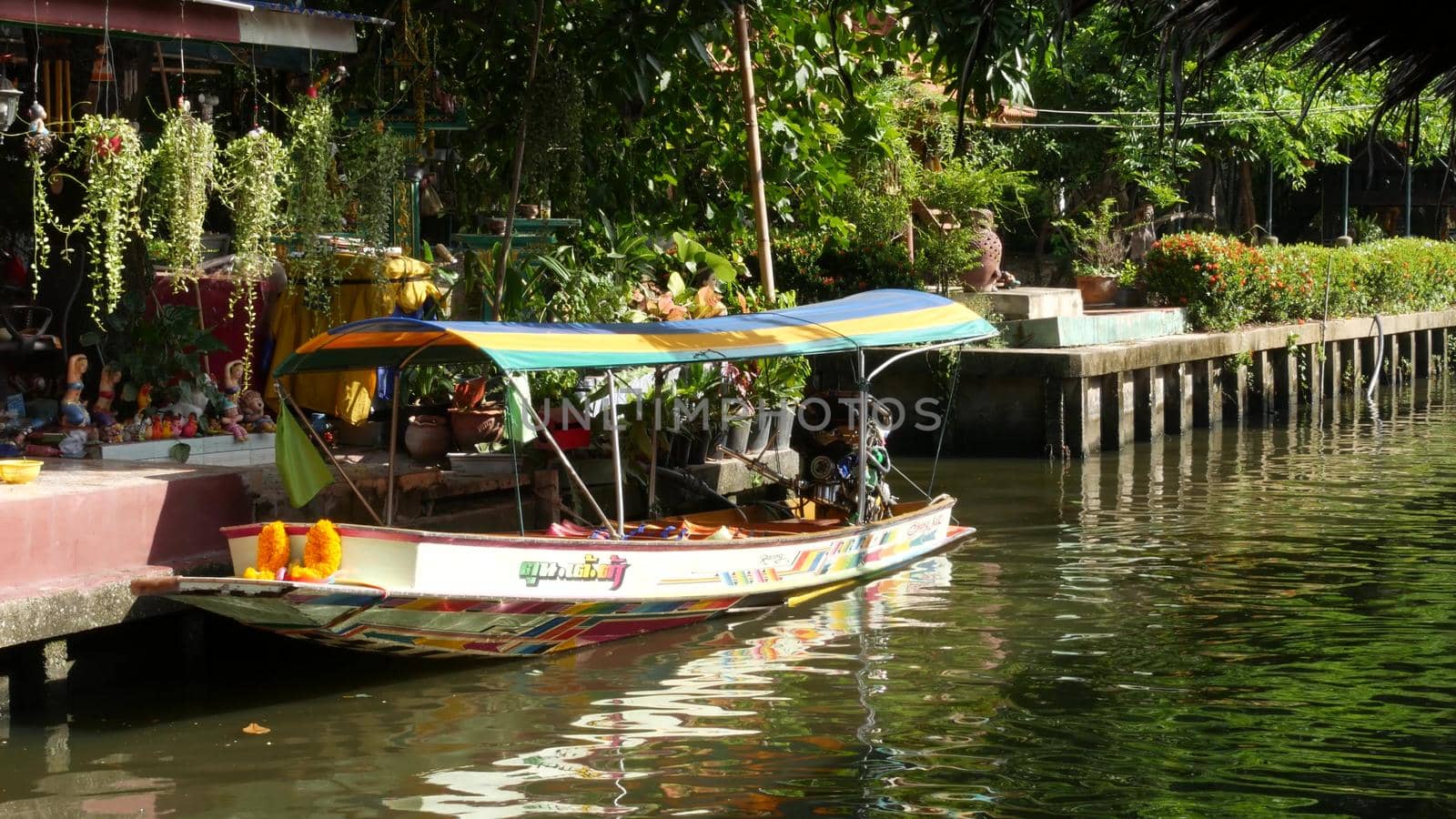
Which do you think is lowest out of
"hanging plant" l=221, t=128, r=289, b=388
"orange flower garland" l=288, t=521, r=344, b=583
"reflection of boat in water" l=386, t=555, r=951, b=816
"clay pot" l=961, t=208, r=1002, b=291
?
"reflection of boat in water" l=386, t=555, r=951, b=816

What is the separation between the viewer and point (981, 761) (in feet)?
23.5

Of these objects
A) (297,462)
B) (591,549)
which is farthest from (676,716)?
(297,462)

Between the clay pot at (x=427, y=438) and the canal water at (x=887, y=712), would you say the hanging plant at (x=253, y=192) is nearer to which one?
the clay pot at (x=427, y=438)

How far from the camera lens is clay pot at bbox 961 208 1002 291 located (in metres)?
20.8

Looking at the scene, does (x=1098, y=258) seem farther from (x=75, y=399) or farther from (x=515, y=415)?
(x=75, y=399)

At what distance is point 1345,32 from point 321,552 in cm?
601

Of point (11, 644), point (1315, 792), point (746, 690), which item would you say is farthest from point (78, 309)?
point (1315, 792)

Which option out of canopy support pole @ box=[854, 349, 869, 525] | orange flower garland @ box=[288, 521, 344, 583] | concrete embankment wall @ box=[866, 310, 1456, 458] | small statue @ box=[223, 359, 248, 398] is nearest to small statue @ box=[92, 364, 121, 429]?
small statue @ box=[223, 359, 248, 398]

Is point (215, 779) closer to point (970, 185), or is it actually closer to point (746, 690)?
point (746, 690)

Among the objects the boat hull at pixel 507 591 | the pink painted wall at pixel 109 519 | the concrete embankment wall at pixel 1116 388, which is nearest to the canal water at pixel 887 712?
the boat hull at pixel 507 591

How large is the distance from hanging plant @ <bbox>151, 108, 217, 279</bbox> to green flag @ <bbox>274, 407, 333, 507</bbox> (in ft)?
3.39

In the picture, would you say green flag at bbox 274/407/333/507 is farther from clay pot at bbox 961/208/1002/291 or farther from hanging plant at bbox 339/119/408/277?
clay pot at bbox 961/208/1002/291

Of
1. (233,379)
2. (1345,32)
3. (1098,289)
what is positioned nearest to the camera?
(1345,32)

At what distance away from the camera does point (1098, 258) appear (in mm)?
25766
